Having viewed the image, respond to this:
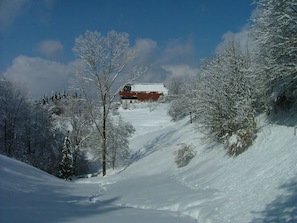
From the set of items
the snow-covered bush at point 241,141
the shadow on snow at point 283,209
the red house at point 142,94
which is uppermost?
the red house at point 142,94

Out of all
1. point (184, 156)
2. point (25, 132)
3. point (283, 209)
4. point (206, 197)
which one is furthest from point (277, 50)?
point (25, 132)

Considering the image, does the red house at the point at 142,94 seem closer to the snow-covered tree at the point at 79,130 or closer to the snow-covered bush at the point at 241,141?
the snow-covered tree at the point at 79,130

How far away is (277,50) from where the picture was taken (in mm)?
12594

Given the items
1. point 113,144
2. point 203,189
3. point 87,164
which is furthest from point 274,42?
point 87,164

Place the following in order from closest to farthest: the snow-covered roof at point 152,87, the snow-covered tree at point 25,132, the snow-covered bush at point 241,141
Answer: the snow-covered bush at point 241,141
the snow-covered tree at point 25,132
the snow-covered roof at point 152,87

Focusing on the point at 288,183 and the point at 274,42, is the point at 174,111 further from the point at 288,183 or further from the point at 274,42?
the point at 288,183

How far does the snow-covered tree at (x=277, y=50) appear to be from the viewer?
11.5 metres

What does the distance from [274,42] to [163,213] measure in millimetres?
7577

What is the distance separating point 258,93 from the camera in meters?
14.6

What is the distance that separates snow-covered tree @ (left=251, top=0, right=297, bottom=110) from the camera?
37.8 feet

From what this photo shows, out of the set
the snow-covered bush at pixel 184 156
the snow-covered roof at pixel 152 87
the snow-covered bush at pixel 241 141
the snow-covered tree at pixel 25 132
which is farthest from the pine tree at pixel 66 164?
the snow-covered roof at pixel 152 87

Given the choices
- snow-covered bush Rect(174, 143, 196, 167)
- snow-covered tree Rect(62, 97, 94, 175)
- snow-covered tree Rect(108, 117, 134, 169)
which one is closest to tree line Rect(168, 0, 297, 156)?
snow-covered bush Rect(174, 143, 196, 167)

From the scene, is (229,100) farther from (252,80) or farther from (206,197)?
(206,197)

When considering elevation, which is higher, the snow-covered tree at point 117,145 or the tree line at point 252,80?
the tree line at point 252,80
